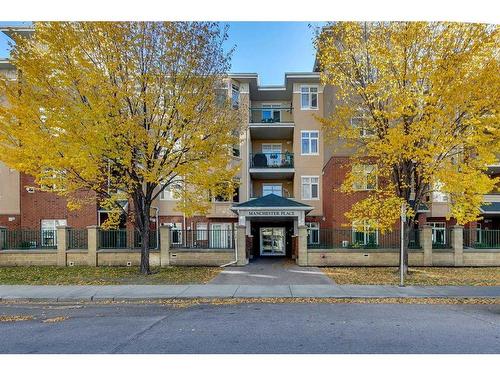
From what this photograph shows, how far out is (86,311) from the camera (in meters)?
8.11

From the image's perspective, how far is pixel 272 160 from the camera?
2470 cm

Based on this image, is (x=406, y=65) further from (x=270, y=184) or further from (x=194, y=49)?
(x=270, y=184)

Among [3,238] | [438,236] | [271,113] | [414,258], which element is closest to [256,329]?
[414,258]

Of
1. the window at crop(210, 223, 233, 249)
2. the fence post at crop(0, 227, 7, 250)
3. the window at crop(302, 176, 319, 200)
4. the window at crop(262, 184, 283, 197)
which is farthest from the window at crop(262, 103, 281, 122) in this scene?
the fence post at crop(0, 227, 7, 250)

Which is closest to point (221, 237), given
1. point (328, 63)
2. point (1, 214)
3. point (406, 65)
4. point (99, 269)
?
point (99, 269)

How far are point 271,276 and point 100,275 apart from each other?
6352mm

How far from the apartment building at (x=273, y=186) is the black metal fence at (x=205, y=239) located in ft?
6.81

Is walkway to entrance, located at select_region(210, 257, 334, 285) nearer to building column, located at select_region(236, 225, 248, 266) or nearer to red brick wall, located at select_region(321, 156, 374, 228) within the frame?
building column, located at select_region(236, 225, 248, 266)

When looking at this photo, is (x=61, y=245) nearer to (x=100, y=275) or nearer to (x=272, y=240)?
(x=100, y=275)

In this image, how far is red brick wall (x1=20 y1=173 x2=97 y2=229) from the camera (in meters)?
21.2

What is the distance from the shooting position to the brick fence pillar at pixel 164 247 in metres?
15.3

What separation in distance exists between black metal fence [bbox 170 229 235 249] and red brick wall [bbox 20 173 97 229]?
7904mm

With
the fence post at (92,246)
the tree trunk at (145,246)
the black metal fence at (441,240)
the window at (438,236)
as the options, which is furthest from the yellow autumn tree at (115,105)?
the window at (438,236)

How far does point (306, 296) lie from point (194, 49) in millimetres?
8912
